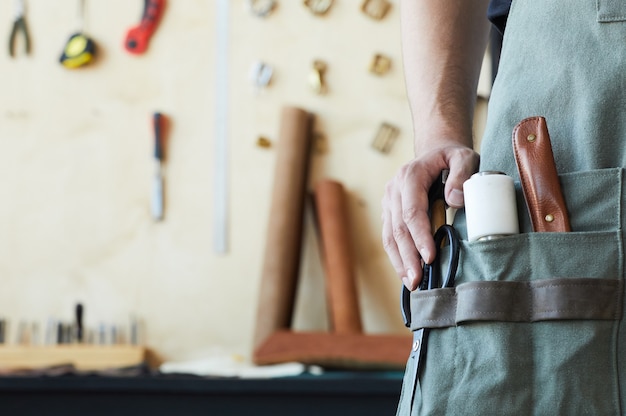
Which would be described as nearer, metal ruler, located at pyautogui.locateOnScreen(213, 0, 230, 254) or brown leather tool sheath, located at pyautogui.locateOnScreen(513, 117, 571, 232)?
brown leather tool sheath, located at pyautogui.locateOnScreen(513, 117, 571, 232)

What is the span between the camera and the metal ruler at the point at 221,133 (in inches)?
102

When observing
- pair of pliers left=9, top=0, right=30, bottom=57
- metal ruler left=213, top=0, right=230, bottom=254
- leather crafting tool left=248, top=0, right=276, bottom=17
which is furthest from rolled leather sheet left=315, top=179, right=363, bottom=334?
pair of pliers left=9, top=0, right=30, bottom=57

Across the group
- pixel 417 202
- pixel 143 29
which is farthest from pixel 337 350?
pixel 417 202

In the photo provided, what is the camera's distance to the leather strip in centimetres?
68

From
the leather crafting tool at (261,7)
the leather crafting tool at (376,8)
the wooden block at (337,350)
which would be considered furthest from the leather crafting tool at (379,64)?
the wooden block at (337,350)

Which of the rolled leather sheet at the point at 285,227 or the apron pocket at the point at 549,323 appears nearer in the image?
the apron pocket at the point at 549,323

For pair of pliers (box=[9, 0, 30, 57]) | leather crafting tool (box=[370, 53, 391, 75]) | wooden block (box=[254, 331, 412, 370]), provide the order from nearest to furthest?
1. wooden block (box=[254, 331, 412, 370])
2. leather crafting tool (box=[370, 53, 391, 75])
3. pair of pliers (box=[9, 0, 30, 57])

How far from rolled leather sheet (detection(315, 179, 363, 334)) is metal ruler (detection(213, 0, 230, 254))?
0.28 metres

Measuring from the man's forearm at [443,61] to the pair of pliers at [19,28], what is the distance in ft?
6.36

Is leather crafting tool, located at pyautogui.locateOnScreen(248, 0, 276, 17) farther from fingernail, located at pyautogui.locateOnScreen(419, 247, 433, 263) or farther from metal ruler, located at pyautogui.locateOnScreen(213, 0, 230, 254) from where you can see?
fingernail, located at pyautogui.locateOnScreen(419, 247, 433, 263)

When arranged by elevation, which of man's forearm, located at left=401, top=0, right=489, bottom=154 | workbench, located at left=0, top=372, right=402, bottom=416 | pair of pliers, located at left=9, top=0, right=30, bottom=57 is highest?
pair of pliers, located at left=9, top=0, right=30, bottom=57

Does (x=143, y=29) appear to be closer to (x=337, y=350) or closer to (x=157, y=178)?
(x=157, y=178)

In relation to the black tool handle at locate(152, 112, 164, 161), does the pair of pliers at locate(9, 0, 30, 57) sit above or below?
above

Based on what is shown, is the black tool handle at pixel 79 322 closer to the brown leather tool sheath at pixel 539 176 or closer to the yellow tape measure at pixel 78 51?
the yellow tape measure at pixel 78 51
